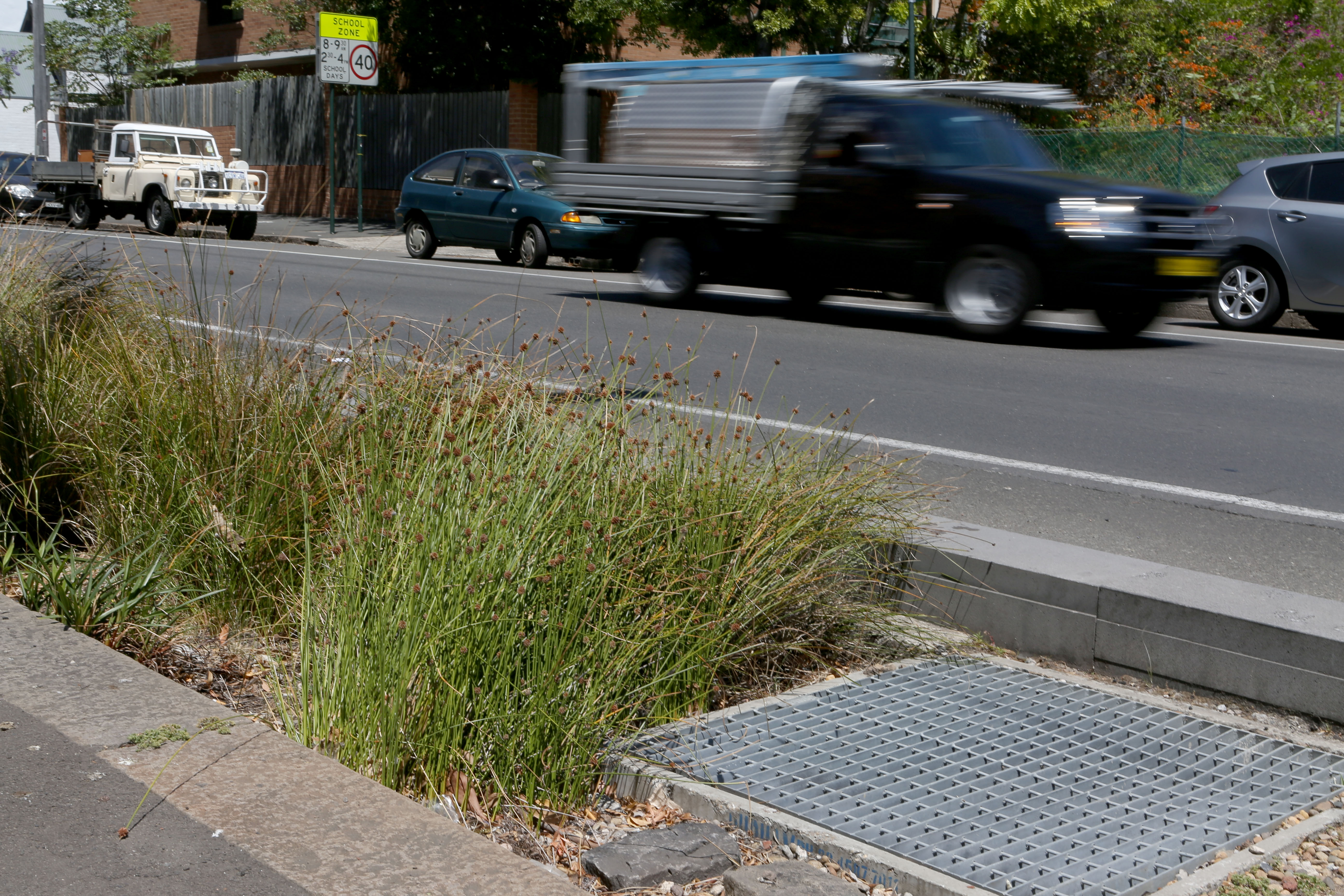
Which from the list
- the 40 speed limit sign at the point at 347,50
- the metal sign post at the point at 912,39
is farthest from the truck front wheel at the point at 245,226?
the metal sign post at the point at 912,39

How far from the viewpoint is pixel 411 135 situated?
1139 inches

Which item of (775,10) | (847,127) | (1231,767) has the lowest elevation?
(1231,767)

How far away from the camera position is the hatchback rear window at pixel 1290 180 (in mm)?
12320

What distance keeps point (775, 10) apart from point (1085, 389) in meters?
14.2

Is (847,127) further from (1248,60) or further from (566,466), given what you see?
(1248,60)

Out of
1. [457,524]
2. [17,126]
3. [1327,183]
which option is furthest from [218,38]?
[457,524]

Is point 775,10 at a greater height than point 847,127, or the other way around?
point 775,10

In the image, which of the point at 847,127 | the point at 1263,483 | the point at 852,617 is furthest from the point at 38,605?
the point at 847,127

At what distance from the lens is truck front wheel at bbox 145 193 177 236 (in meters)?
23.3

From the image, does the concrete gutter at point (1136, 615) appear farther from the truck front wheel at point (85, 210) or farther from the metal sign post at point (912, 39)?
the truck front wheel at point (85, 210)

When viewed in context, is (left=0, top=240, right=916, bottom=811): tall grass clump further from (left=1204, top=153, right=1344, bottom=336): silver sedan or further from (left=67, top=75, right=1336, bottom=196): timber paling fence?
(left=67, top=75, right=1336, bottom=196): timber paling fence

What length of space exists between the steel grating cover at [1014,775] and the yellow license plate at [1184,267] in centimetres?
772

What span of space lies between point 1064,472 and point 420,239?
15.5 meters

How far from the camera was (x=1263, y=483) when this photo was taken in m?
6.56
